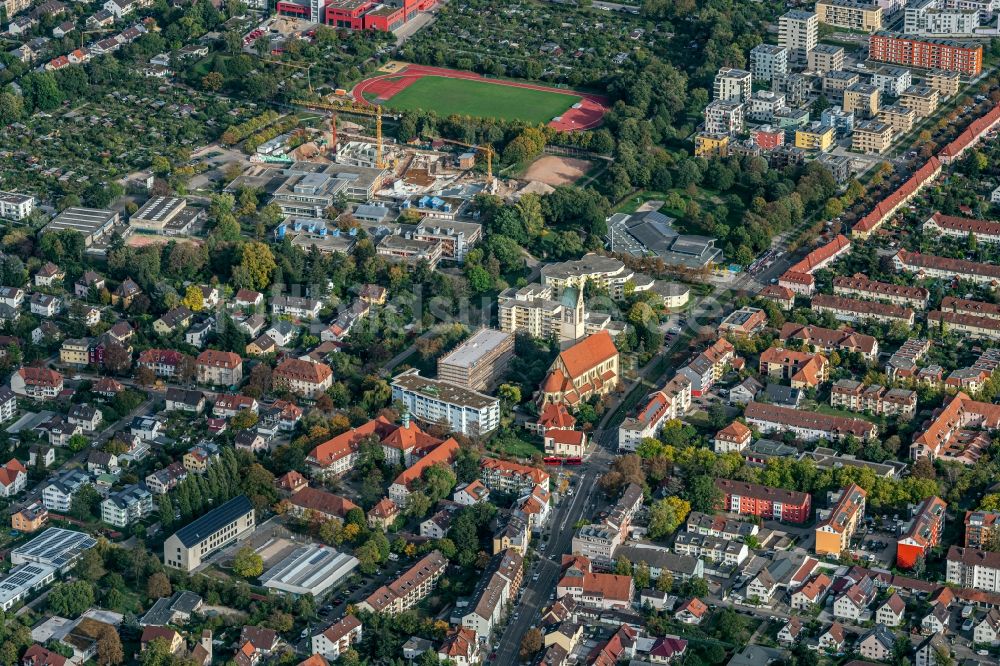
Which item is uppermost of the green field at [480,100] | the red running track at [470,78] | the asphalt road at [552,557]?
the red running track at [470,78]

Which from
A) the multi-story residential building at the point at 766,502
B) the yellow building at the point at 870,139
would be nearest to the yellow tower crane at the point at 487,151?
the yellow building at the point at 870,139

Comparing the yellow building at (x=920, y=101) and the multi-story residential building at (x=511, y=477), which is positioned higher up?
the yellow building at (x=920, y=101)

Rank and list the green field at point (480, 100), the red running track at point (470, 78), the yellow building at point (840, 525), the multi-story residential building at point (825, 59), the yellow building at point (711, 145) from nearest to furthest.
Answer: the yellow building at point (840, 525) → the yellow building at point (711, 145) → the red running track at point (470, 78) → the green field at point (480, 100) → the multi-story residential building at point (825, 59)

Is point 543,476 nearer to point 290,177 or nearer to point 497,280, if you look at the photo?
point 497,280

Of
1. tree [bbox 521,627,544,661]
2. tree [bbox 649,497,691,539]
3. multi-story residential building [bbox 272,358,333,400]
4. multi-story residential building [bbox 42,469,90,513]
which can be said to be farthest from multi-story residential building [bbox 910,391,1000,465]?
multi-story residential building [bbox 42,469,90,513]

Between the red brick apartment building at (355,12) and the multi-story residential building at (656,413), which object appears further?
the red brick apartment building at (355,12)

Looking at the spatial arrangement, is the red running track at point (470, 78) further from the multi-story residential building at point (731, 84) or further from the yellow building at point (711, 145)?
the yellow building at point (711, 145)

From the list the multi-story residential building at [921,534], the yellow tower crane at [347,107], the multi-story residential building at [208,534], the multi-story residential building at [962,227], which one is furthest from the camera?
the yellow tower crane at [347,107]
